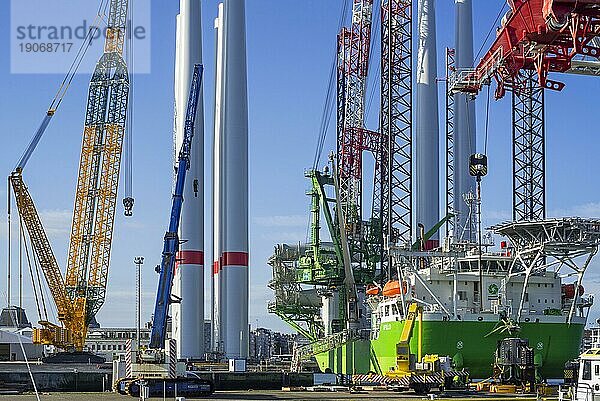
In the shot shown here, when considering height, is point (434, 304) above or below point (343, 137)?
below

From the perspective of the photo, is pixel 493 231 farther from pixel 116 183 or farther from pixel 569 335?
pixel 116 183

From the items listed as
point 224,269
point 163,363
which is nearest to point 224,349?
point 224,269

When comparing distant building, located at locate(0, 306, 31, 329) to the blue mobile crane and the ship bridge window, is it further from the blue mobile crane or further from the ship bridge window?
the ship bridge window

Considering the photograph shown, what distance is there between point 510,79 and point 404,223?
52.9 metres

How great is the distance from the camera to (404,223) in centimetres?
9488

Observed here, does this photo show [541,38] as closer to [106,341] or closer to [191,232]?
[191,232]

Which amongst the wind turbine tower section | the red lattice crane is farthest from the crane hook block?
the red lattice crane

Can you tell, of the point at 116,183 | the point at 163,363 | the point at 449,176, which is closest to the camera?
the point at 163,363

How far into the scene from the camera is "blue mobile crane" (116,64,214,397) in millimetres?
51312

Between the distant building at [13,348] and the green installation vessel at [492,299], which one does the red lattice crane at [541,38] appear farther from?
the distant building at [13,348]

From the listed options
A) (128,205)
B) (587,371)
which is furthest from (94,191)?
(587,371)

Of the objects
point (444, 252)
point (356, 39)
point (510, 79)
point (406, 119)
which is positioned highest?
point (356, 39)

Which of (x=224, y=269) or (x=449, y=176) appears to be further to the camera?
(x=449, y=176)

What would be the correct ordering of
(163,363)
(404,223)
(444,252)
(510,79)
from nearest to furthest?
1. (510,79)
2. (163,363)
3. (444,252)
4. (404,223)
